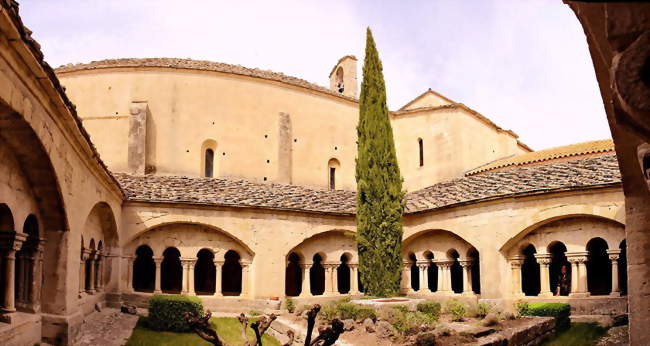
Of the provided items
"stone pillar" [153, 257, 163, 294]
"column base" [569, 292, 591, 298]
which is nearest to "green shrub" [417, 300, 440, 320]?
"column base" [569, 292, 591, 298]

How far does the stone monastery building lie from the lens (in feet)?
30.8

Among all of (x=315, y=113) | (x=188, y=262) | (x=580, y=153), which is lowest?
(x=188, y=262)

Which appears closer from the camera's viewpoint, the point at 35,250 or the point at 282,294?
the point at 35,250

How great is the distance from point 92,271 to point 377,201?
28.4 feet

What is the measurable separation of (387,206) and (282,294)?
14.7 feet

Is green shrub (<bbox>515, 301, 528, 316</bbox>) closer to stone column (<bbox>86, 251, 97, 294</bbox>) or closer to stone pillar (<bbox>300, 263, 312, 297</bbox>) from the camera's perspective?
stone pillar (<bbox>300, 263, 312, 297</bbox>)

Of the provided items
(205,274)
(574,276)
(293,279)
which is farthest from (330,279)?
(574,276)

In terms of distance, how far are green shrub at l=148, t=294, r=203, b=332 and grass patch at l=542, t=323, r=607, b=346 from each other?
8.70 metres

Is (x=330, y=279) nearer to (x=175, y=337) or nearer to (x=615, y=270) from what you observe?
(x=175, y=337)

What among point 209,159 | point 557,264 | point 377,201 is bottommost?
point 557,264

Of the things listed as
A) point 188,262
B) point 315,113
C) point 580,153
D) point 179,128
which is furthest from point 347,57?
point 188,262

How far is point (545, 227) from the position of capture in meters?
16.3

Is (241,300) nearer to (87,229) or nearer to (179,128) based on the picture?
(87,229)

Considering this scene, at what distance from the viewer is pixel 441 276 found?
19062 millimetres
